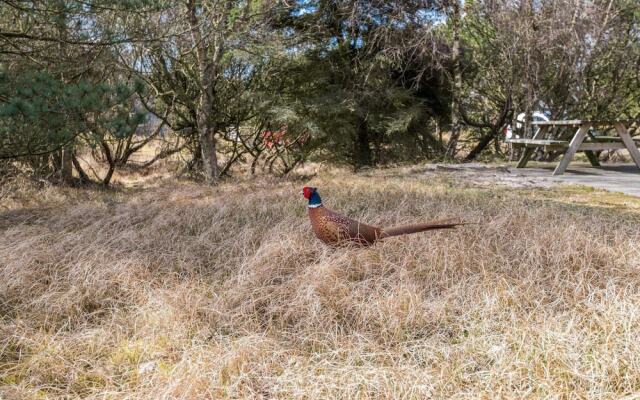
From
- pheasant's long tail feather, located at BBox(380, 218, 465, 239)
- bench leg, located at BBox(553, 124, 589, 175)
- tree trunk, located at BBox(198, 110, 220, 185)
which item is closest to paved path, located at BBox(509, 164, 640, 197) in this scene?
bench leg, located at BBox(553, 124, 589, 175)

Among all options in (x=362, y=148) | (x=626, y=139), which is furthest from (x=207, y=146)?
(x=626, y=139)

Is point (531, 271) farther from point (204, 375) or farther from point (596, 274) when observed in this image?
point (204, 375)

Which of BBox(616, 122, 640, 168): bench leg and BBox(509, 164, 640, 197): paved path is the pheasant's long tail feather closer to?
BBox(509, 164, 640, 197): paved path

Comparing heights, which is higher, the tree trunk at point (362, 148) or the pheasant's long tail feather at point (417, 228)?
the tree trunk at point (362, 148)

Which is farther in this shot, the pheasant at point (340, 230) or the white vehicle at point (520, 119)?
the white vehicle at point (520, 119)

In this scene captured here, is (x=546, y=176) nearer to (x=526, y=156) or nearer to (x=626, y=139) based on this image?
(x=526, y=156)

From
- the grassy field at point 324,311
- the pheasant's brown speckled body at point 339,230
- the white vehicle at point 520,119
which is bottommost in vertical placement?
the grassy field at point 324,311

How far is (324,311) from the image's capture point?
83.4 inches

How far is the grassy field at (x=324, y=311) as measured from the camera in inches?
63.5

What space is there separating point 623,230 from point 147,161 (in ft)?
30.4

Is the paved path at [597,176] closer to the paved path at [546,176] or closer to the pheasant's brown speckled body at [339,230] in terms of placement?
the paved path at [546,176]

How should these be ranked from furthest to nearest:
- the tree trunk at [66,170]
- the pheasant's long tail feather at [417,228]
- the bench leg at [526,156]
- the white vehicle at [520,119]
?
1. the white vehicle at [520,119]
2. the tree trunk at [66,170]
3. the bench leg at [526,156]
4. the pheasant's long tail feather at [417,228]

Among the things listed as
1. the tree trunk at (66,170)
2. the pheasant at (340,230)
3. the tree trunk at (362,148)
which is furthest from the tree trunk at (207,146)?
the pheasant at (340,230)

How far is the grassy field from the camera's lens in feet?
5.29
